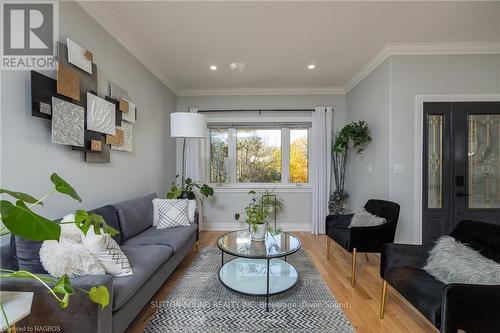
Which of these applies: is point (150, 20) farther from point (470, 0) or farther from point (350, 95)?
point (350, 95)

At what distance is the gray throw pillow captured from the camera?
1423mm

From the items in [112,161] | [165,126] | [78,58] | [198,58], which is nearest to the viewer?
[78,58]

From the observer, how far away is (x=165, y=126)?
3.97m

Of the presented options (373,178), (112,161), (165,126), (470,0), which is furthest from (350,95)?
(112,161)

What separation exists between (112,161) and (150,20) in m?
1.48

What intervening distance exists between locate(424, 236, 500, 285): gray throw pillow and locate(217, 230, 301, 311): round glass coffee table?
1.05 m

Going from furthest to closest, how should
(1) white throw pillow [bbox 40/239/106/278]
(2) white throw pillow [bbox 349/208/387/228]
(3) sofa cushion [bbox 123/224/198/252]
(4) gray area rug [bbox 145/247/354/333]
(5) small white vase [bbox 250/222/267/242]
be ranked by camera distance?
(2) white throw pillow [bbox 349/208/387/228] → (5) small white vase [bbox 250/222/267/242] → (3) sofa cushion [bbox 123/224/198/252] → (4) gray area rug [bbox 145/247/354/333] → (1) white throw pillow [bbox 40/239/106/278]

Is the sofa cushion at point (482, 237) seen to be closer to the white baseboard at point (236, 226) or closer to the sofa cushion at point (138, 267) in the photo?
the sofa cushion at point (138, 267)

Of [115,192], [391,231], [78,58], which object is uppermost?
[78,58]

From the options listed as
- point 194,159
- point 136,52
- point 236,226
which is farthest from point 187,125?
point 236,226

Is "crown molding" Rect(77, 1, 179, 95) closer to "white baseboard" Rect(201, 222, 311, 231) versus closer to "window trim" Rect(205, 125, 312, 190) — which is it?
"window trim" Rect(205, 125, 312, 190)

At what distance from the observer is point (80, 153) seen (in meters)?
2.05

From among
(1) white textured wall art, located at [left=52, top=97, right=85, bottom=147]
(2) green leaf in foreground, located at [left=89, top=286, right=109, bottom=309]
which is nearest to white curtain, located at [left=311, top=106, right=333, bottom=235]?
(1) white textured wall art, located at [left=52, top=97, right=85, bottom=147]

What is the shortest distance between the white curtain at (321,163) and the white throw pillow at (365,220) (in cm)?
130
